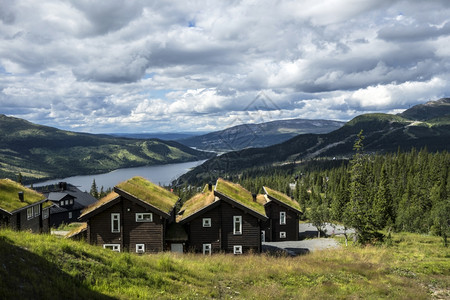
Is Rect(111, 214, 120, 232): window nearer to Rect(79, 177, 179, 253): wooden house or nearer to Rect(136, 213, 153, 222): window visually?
Rect(79, 177, 179, 253): wooden house

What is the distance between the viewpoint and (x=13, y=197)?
1363 inches

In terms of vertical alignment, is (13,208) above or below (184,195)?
above

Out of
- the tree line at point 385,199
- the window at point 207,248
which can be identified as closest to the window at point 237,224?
the window at point 207,248

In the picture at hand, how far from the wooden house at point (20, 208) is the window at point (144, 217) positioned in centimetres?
1313

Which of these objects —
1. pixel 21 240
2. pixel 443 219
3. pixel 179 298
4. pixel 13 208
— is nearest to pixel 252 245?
pixel 179 298

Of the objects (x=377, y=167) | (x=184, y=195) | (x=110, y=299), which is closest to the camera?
(x=110, y=299)

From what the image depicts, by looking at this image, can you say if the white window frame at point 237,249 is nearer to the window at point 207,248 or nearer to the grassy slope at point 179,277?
the window at point 207,248

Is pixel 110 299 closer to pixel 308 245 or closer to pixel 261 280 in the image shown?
pixel 261 280

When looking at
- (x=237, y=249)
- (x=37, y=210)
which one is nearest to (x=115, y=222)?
(x=237, y=249)

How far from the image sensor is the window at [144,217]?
95.6 ft

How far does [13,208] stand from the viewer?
32.7 m

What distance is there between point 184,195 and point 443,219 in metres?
92.2

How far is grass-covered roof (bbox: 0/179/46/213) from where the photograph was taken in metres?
32.6

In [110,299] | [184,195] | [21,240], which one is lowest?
[184,195]
